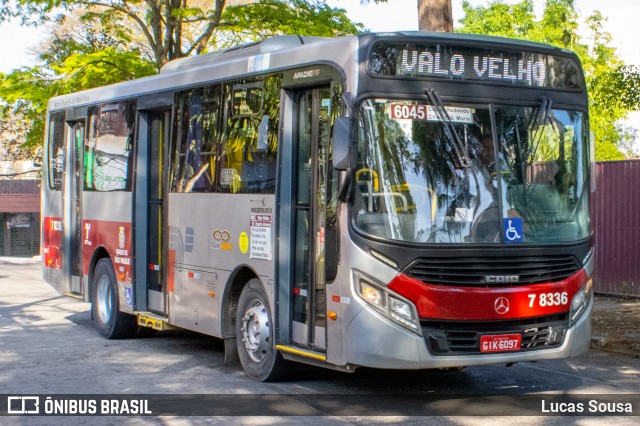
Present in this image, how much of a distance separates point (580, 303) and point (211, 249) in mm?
4169

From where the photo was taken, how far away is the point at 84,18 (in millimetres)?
27547

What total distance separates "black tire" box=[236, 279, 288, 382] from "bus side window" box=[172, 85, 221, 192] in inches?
60.0

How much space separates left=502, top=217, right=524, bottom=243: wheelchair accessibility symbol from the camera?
8.93 meters

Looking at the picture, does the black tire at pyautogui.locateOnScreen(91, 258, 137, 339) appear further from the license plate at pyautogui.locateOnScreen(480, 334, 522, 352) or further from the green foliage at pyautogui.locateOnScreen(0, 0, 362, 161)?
the green foliage at pyautogui.locateOnScreen(0, 0, 362, 161)

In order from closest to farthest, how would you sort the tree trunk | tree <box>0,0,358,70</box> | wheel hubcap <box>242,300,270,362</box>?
wheel hubcap <box>242,300,270,362</box> < the tree trunk < tree <box>0,0,358,70</box>

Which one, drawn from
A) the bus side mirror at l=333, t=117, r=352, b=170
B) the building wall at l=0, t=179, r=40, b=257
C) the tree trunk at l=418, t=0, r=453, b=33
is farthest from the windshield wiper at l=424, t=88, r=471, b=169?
the building wall at l=0, t=179, r=40, b=257

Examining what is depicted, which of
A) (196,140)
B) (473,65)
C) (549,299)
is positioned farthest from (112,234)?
(549,299)

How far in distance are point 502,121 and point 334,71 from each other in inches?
62.0

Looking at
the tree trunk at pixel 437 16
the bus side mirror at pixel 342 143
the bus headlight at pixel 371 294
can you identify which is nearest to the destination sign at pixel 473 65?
the bus side mirror at pixel 342 143

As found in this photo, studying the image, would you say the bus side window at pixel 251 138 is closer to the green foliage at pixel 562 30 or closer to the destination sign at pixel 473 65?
the destination sign at pixel 473 65

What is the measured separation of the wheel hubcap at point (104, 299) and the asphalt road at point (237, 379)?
531 millimetres

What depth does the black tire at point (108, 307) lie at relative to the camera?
46.0ft

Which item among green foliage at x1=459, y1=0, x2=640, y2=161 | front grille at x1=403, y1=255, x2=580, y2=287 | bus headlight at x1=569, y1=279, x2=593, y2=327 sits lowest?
bus headlight at x1=569, y1=279, x2=593, y2=327

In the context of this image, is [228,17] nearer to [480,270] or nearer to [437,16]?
[437,16]
